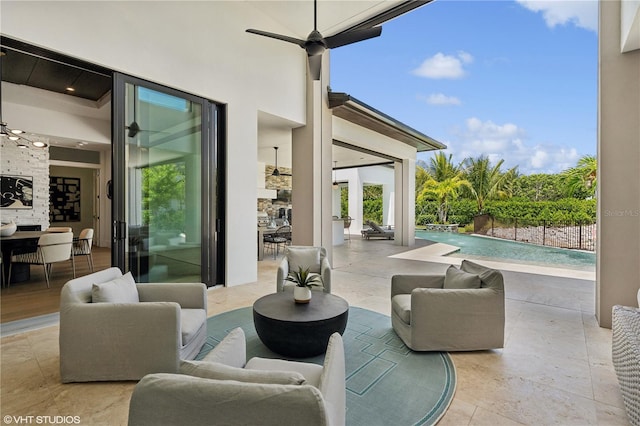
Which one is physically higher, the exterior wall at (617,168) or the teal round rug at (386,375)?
the exterior wall at (617,168)

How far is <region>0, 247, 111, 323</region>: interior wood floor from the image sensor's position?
11.6 ft

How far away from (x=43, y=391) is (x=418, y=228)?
1646cm

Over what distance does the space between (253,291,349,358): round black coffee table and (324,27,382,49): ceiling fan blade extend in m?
3.09

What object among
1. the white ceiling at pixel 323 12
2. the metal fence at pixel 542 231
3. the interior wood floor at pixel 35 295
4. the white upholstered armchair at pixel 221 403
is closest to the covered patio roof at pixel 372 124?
the white ceiling at pixel 323 12

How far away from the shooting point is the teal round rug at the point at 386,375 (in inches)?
73.9

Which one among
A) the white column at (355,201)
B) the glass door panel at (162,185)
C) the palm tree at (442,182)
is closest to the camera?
the glass door panel at (162,185)

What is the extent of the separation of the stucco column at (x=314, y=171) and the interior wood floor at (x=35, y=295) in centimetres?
404

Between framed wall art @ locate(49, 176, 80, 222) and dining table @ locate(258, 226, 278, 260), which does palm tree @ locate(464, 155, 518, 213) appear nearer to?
dining table @ locate(258, 226, 278, 260)

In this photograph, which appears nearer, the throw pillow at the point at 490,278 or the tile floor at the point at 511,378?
the tile floor at the point at 511,378

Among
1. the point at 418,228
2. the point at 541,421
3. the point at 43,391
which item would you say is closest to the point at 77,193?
the point at 43,391

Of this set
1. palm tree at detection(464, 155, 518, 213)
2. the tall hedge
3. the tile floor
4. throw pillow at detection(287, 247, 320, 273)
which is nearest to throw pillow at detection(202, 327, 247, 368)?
the tile floor

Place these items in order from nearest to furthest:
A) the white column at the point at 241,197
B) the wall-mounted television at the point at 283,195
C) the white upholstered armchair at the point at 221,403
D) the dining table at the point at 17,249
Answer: the white upholstered armchair at the point at 221,403 < the dining table at the point at 17,249 < the white column at the point at 241,197 < the wall-mounted television at the point at 283,195

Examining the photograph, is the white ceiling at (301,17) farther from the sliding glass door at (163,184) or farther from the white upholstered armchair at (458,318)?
the white upholstered armchair at (458,318)

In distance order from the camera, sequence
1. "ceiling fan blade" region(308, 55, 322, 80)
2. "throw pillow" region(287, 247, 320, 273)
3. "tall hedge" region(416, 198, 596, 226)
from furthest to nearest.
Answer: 1. "tall hedge" region(416, 198, 596, 226)
2. "throw pillow" region(287, 247, 320, 273)
3. "ceiling fan blade" region(308, 55, 322, 80)
